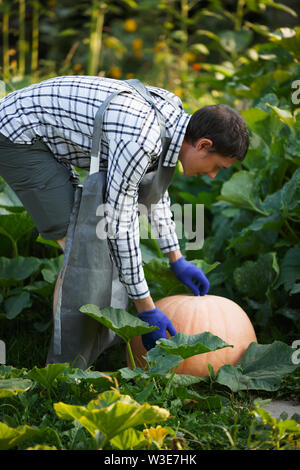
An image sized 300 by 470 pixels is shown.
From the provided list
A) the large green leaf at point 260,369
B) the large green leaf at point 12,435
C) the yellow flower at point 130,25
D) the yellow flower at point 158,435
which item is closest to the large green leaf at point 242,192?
the large green leaf at point 260,369

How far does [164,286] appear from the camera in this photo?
248cm

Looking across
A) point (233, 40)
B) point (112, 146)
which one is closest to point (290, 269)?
point (112, 146)

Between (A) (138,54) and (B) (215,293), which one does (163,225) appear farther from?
(A) (138,54)

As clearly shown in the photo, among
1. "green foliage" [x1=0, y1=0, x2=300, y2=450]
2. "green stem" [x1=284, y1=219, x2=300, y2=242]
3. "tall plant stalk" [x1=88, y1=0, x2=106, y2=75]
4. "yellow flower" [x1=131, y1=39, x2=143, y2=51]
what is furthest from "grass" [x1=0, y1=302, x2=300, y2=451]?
"yellow flower" [x1=131, y1=39, x2=143, y2=51]

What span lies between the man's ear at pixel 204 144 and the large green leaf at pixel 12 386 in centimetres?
94

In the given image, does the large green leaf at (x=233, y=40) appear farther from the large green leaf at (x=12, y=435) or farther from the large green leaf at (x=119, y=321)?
the large green leaf at (x=12, y=435)

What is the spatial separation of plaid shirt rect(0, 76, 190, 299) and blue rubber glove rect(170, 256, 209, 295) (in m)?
0.33

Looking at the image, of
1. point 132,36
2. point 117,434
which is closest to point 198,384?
point 117,434

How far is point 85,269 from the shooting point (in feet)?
6.82

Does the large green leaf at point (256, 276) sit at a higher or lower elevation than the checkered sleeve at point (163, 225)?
lower

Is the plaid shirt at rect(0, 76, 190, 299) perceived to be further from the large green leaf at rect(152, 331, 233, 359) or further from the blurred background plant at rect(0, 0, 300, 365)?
the blurred background plant at rect(0, 0, 300, 365)

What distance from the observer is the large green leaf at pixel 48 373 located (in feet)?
5.54

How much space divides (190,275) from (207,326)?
0.26 m
